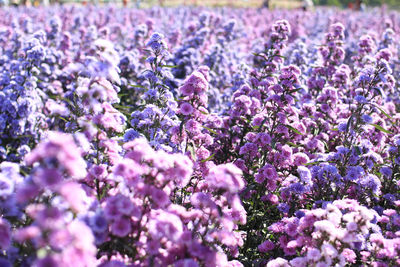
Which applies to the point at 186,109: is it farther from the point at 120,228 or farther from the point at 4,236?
the point at 4,236

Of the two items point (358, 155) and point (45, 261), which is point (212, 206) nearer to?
point (45, 261)

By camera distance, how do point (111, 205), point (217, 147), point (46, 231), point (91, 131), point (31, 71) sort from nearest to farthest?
1. point (46, 231)
2. point (111, 205)
3. point (91, 131)
4. point (217, 147)
5. point (31, 71)

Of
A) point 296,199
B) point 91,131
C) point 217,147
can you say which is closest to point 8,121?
point 217,147

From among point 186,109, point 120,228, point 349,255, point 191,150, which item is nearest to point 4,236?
point 120,228

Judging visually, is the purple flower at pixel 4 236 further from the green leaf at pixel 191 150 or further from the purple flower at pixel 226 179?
the green leaf at pixel 191 150

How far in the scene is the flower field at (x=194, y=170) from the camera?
200 centimetres

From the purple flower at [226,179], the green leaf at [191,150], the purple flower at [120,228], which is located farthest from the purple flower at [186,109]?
the purple flower at [120,228]

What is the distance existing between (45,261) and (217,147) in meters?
3.16

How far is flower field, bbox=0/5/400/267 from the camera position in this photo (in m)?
2.00

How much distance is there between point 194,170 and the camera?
3574 millimetres

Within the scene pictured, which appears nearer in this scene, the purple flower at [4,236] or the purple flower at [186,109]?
the purple flower at [4,236]

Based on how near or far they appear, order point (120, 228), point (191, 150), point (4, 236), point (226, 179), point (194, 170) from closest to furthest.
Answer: point (4, 236) < point (120, 228) < point (226, 179) < point (191, 150) < point (194, 170)

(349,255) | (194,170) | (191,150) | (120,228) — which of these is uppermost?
(120,228)

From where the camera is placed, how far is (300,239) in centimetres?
277
